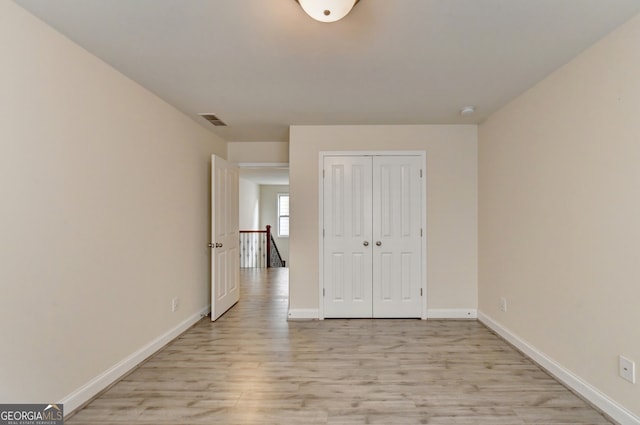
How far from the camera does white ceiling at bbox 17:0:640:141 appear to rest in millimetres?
1604

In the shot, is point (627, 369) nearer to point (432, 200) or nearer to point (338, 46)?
point (432, 200)

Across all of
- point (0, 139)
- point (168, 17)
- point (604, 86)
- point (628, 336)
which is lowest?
point (628, 336)

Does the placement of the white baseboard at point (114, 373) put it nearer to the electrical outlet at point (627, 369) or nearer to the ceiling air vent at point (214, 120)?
the ceiling air vent at point (214, 120)

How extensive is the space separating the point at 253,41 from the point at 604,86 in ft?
7.31

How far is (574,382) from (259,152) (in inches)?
161

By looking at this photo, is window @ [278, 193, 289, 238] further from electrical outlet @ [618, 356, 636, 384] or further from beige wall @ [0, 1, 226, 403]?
electrical outlet @ [618, 356, 636, 384]

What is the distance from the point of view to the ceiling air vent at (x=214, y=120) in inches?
131

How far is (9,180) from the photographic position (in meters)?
1.56

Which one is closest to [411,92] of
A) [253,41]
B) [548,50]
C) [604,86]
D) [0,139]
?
[548,50]

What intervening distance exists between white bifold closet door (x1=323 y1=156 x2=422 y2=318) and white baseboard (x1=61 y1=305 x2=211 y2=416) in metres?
1.72

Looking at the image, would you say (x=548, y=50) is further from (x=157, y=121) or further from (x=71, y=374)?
(x=71, y=374)

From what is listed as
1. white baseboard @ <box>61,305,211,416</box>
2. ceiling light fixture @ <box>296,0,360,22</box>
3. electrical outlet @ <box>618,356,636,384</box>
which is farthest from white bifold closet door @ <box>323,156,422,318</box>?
ceiling light fixture @ <box>296,0,360,22</box>

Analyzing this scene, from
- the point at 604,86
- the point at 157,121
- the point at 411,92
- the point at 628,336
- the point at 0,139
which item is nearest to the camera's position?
the point at 0,139

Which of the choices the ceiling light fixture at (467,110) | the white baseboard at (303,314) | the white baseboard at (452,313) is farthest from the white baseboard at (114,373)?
the ceiling light fixture at (467,110)
